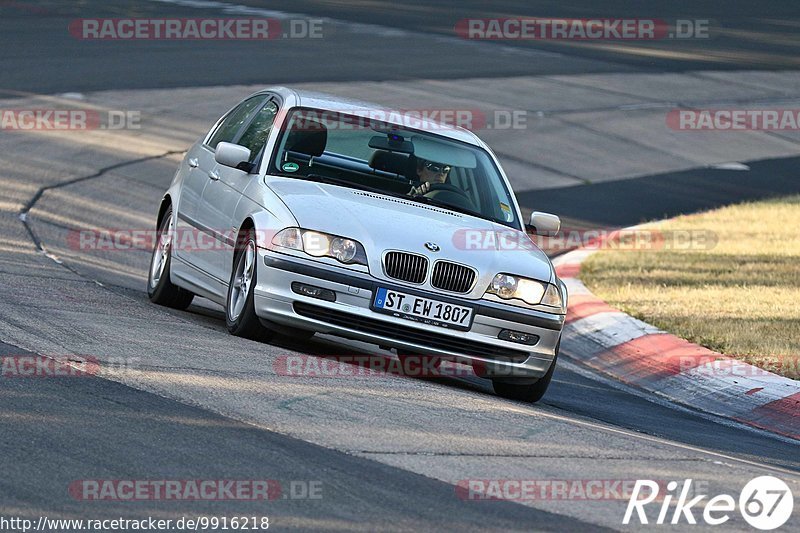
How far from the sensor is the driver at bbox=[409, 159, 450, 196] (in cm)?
915

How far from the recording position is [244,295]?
851cm

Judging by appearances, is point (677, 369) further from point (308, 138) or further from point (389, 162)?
point (308, 138)

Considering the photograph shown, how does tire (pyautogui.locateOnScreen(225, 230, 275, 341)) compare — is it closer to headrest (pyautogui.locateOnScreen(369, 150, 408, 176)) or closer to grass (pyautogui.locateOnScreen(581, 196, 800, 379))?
headrest (pyautogui.locateOnScreen(369, 150, 408, 176))

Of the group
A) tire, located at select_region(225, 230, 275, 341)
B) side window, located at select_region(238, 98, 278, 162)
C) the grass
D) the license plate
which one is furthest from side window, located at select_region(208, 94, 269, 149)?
the grass

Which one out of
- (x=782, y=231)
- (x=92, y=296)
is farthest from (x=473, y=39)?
(x=92, y=296)

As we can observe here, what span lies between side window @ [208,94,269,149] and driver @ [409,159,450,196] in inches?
55.2

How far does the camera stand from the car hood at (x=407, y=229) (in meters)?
8.11

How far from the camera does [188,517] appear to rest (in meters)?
5.18

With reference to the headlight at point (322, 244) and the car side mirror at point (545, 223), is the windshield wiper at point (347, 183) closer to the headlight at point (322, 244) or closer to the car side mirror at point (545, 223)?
the headlight at point (322, 244)

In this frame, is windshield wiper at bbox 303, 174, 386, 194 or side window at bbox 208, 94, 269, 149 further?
side window at bbox 208, 94, 269, 149

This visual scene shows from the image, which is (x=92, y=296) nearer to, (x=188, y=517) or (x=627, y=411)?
(x=627, y=411)

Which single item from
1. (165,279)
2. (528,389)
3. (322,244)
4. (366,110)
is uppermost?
(366,110)

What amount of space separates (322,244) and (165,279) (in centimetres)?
226

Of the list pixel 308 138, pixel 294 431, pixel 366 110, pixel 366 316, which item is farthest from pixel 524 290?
pixel 294 431
